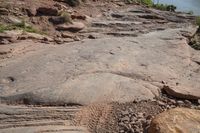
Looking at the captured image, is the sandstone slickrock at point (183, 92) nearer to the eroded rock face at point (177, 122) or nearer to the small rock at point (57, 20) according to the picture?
the eroded rock face at point (177, 122)

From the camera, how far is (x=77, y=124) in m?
4.48

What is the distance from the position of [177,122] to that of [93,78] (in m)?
1.77

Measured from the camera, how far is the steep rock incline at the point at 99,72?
509 cm

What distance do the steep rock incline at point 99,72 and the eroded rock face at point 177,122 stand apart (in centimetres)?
92

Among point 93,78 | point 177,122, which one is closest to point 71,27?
point 93,78

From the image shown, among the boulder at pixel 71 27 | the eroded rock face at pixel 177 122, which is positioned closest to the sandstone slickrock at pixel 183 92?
the eroded rock face at pixel 177 122

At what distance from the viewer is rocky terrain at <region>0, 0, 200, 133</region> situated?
14.8ft

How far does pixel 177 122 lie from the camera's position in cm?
399

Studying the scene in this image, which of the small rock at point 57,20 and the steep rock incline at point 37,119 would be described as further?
the small rock at point 57,20

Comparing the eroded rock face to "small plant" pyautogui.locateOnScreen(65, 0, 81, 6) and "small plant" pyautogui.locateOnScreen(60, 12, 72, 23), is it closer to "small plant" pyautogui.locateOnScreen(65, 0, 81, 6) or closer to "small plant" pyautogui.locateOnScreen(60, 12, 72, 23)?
"small plant" pyautogui.locateOnScreen(60, 12, 72, 23)

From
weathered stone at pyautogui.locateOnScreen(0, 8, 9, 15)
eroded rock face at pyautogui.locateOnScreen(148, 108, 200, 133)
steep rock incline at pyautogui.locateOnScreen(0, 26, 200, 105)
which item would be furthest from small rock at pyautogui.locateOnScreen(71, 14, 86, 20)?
eroded rock face at pyautogui.locateOnScreen(148, 108, 200, 133)

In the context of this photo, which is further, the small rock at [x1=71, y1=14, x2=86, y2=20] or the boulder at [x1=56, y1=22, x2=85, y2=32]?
the small rock at [x1=71, y1=14, x2=86, y2=20]

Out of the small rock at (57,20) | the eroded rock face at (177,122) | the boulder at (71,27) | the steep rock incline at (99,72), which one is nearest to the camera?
the eroded rock face at (177,122)

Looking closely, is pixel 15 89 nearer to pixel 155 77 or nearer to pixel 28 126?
pixel 28 126
